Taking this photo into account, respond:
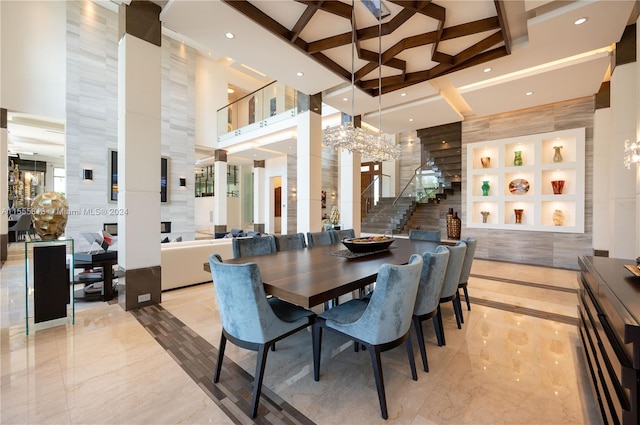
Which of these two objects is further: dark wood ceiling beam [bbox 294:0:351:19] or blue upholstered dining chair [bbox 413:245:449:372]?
dark wood ceiling beam [bbox 294:0:351:19]

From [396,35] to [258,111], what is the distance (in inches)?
249

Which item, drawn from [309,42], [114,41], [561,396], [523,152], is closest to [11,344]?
[561,396]

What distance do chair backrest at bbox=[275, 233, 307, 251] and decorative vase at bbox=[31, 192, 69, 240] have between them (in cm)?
229

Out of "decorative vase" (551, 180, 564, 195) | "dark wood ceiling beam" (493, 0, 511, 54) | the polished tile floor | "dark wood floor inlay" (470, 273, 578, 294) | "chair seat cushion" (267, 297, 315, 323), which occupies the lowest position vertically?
the polished tile floor

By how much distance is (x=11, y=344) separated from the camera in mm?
2516

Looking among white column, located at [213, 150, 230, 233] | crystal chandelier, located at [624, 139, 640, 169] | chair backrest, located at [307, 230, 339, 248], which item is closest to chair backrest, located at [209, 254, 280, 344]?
chair backrest, located at [307, 230, 339, 248]

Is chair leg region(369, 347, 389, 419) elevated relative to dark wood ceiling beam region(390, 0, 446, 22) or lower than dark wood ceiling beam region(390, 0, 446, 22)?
A: lower

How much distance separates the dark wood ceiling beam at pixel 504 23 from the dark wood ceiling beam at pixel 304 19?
6.55ft

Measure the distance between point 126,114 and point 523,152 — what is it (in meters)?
7.90

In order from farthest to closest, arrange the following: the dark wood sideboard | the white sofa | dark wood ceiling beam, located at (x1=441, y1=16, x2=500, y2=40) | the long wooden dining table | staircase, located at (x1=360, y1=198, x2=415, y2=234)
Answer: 1. staircase, located at (x1=360, y1=198, x2=415, y2=234)
2. the white sofa
3. dark wood ceiling beam, located at (x1=441, y1=16, x2=500, y2=40)
4. the long wooden dining table
5. the dark wood sideboard

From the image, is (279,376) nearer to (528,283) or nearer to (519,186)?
(528,283)

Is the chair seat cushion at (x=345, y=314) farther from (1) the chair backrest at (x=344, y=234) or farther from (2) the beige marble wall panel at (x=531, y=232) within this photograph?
(2) the beige marble wall panel at (x=531, y=232)

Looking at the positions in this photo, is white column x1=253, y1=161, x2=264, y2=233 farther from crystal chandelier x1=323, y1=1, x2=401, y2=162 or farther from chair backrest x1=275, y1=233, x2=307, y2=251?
chair backrest x1=275, y1=233, x2=307, y2=251

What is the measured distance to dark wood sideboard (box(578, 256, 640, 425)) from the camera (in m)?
1.15
